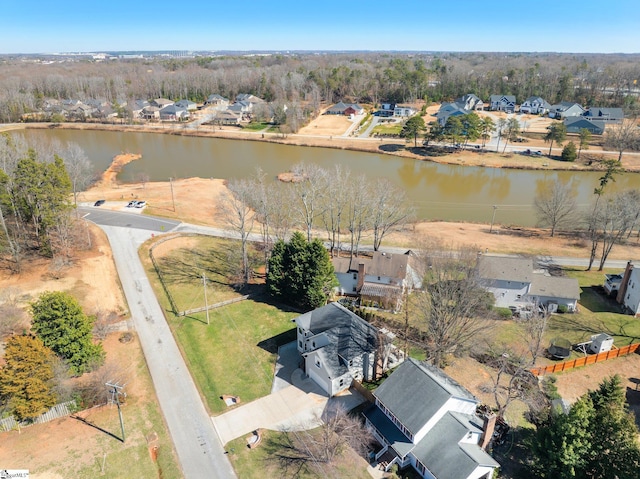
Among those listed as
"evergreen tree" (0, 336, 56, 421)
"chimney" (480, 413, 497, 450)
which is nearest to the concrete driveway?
"chimney" (480, 413, 497, 450)

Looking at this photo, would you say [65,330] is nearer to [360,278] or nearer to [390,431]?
[390,431]

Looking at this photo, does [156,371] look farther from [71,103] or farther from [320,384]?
[71,103]

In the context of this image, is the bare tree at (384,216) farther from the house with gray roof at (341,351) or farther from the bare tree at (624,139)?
the bare tree at (624,139)

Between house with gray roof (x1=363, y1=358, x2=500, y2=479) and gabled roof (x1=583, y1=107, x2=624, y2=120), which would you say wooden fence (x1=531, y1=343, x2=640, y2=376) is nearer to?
house with gray roof (x1=363, y1=358, x2=500, y2=479)

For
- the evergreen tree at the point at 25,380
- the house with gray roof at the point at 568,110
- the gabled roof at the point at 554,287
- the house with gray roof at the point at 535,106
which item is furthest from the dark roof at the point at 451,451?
→ the house with gray roof at the point at 535,106

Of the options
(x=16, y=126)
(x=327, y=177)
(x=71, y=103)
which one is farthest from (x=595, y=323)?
(x=71, y=103)
